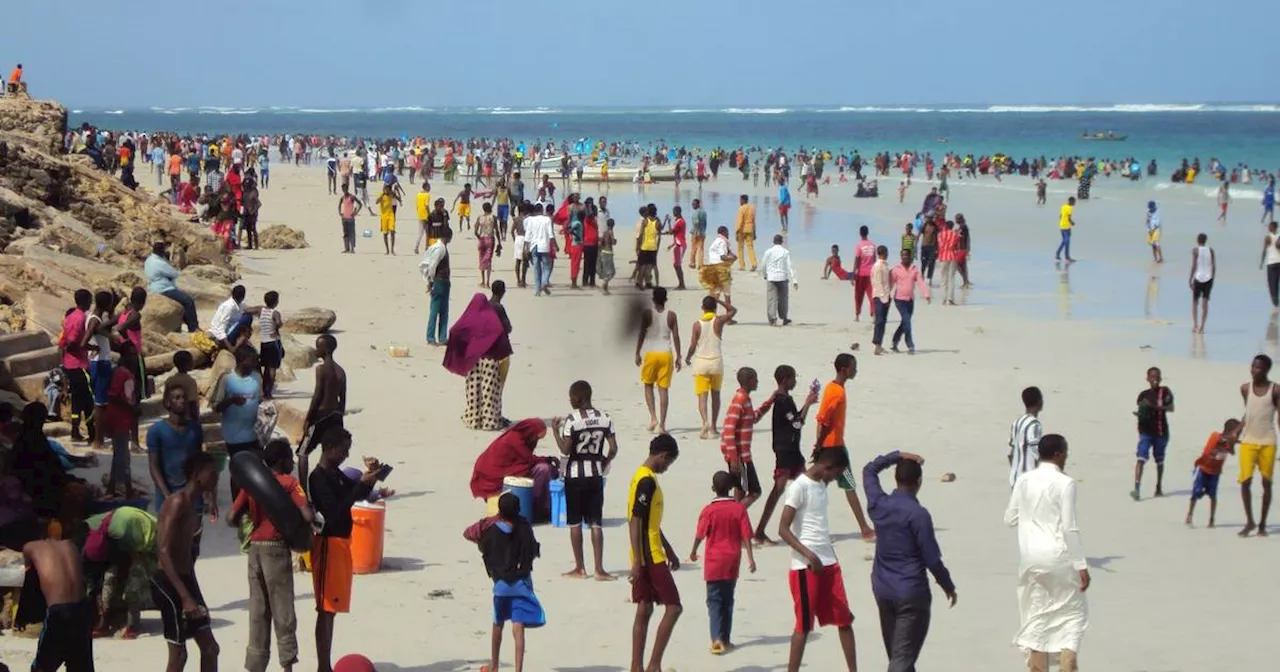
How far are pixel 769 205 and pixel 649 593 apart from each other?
40.6m

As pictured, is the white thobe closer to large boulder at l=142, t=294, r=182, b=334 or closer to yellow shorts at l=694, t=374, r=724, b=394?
yellow shorts at l=694, t=374, r=724, b=394

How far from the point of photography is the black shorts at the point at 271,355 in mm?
14375

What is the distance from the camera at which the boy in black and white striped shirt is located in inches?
377

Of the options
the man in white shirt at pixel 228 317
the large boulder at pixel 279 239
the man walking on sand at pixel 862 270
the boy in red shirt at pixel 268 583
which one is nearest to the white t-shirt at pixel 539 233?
the man walking on sand at pixel 862 270

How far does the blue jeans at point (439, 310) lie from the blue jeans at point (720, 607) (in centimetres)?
997

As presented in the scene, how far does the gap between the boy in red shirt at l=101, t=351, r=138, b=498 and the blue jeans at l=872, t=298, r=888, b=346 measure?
33.0 feet

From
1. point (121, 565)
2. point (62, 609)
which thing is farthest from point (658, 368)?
point (62, 609)

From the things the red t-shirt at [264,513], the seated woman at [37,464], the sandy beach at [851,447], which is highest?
the red t-shirt at [264,513]

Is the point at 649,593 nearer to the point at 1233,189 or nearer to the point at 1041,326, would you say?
the point at 1041,326

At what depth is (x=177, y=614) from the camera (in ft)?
22.7

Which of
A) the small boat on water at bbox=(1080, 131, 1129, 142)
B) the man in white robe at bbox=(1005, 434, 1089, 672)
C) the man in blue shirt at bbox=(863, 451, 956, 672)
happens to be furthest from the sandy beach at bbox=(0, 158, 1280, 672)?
the small boat on water at bbox=(1080, 131, 1129, 142)

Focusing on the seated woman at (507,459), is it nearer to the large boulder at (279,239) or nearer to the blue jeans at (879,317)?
the blue jeans at (879,317)

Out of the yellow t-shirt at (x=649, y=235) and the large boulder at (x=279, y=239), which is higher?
the yellow t-shirt at (x=649, y=235)

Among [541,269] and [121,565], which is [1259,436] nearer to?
[121,565]
